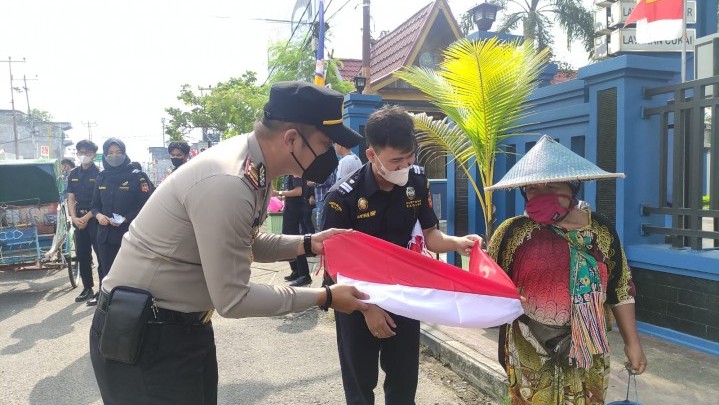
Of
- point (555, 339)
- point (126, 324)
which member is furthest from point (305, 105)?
point (555, 339)

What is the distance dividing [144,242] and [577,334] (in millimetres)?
1757

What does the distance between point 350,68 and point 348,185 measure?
16.7 m

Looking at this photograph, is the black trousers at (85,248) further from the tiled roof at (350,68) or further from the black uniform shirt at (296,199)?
the tiled roof at (350,68)

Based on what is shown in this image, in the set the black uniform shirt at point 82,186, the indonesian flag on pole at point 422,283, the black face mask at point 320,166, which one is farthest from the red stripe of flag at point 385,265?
the black uniform shirt at point 82,186

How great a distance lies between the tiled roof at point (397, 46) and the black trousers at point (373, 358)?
12585mm

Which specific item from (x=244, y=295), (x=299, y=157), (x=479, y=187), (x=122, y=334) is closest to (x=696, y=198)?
(x=479, y=187)

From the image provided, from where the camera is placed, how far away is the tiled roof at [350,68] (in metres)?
18.1

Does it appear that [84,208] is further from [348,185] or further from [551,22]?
[551,22]

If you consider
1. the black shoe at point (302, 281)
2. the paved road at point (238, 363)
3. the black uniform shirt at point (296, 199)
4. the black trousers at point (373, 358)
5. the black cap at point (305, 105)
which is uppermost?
the black cap at point (305, 105)

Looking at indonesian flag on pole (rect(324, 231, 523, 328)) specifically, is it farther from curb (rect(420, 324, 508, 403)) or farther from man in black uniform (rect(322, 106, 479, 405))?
curb (rect(420, 324, 508, 403))

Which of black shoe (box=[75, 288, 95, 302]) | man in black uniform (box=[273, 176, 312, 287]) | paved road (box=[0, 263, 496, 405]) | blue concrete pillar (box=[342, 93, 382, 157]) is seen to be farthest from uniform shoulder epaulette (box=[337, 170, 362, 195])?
blue concrete pillar (box=[342, 93, 382, 157])

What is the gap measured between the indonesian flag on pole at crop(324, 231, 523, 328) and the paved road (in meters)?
1.64

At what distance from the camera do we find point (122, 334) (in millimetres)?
1759

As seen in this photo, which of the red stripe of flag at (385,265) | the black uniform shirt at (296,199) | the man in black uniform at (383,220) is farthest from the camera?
the black uniform shirt at (296,199)
